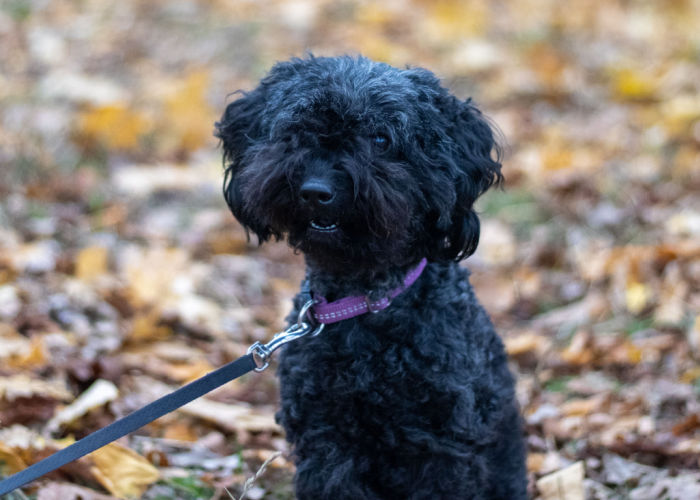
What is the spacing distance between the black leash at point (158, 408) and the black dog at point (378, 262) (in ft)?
0.44

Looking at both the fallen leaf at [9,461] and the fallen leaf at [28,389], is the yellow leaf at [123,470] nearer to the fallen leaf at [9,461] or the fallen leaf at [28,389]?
Result: the fallen leaf at [9,461]

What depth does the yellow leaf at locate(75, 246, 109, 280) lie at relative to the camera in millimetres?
4711

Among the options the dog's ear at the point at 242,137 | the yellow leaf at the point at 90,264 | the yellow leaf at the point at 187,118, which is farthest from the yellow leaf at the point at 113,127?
the dog's ear at the point at 242,137

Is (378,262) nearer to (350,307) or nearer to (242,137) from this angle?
(350,307)

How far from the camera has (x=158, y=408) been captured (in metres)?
2.52

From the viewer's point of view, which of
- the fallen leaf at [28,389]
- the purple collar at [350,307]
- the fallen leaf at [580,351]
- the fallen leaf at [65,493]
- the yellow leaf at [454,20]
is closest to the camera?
the purple collar at [350,307]

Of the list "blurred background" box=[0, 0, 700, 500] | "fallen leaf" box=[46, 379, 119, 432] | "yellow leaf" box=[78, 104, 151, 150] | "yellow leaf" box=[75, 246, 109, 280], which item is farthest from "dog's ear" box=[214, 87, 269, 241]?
"yellow leaf" box=[78, 104, 151, 150]

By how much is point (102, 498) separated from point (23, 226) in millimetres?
2712

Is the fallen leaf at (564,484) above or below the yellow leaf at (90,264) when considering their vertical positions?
below

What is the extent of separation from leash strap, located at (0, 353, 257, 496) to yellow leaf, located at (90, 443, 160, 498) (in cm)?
66

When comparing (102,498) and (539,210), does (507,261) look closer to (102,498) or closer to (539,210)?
(539,210)

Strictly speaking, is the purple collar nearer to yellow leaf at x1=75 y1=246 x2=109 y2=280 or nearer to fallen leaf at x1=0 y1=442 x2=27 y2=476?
fallen leaf at x1=0 y1=442 x2=27 y2=476

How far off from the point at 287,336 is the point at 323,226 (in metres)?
0.39

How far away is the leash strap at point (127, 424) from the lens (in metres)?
2.38
